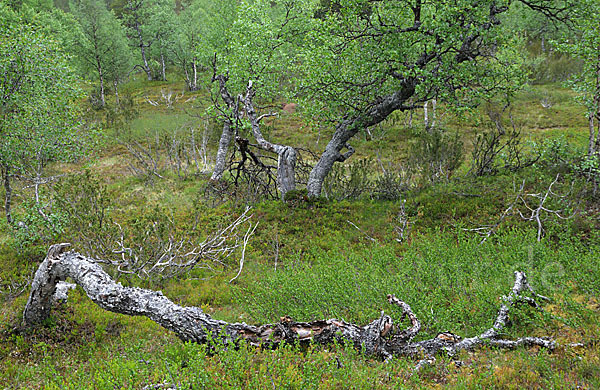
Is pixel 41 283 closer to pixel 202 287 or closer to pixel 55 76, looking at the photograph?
pixel 202 287

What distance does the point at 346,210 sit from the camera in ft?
33.3

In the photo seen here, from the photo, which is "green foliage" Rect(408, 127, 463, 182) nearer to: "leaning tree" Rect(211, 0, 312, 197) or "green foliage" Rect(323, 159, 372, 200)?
"green foliage" Rect(323, 159, 372, 200)

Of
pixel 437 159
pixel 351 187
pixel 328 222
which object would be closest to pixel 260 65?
pixel 351 187

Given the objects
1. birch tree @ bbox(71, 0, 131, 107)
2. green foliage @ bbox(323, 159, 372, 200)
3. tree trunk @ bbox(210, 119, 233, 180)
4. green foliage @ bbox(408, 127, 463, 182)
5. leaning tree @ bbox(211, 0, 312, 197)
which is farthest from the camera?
birch tree @ bbox(71, 0, 131, 107)

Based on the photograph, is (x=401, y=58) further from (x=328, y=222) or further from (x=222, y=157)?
(x=222, y=157)

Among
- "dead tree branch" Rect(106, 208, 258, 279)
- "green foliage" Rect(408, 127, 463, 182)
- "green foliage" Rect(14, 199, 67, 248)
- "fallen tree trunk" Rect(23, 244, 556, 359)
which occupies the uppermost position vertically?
"green foliage" Rect(408, 127, 463, 182)

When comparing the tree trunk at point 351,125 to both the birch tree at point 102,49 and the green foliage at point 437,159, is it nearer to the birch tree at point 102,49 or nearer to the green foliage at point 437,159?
the green foliage at point 437,159

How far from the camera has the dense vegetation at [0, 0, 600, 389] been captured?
3336 mm

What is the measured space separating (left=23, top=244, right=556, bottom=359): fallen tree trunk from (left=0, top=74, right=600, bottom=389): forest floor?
5.0 inches

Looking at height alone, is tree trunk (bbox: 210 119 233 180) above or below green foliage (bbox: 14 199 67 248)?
above

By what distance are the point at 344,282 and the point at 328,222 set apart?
440cm

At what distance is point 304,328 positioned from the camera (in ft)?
12.1

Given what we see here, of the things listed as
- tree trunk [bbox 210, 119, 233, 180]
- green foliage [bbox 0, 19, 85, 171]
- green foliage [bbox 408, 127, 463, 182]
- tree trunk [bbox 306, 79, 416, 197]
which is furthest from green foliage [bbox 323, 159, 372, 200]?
green foliage [bbox 0, 19, 85, 171]

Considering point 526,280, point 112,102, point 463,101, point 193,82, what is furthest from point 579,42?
point 193,82
